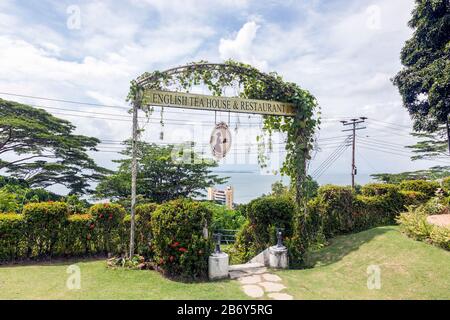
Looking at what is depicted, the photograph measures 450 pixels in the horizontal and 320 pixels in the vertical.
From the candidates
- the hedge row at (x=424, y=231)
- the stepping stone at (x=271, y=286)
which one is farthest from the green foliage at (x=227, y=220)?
the stepping stone at (x=271, y=286)

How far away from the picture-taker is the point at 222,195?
27.5m

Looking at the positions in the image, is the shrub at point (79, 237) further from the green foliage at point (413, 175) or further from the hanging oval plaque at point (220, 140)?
the green foliage at point (413, 175)

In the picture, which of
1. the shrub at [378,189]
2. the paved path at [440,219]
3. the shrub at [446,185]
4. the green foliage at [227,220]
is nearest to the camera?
the paved path at [440,219]

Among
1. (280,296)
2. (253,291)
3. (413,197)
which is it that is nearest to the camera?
(280,296)

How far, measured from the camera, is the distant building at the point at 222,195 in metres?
24.8

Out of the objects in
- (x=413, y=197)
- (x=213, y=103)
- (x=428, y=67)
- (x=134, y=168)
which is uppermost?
(x=428, y=67)

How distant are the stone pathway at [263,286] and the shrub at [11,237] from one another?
17.0 ft

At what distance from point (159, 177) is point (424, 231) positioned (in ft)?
55.0

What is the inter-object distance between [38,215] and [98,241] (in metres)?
1.50

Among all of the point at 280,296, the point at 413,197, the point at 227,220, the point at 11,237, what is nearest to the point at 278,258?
the point at 280,296

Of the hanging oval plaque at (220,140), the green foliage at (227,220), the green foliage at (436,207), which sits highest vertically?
the hanging oval plaque at (220,140)

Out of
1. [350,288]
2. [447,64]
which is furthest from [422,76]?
[350,288]

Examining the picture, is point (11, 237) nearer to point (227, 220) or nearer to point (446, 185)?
point (227, 220)

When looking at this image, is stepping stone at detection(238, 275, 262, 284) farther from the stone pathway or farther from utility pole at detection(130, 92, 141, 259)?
utility pole at detection(130, 92, 141, 259)
